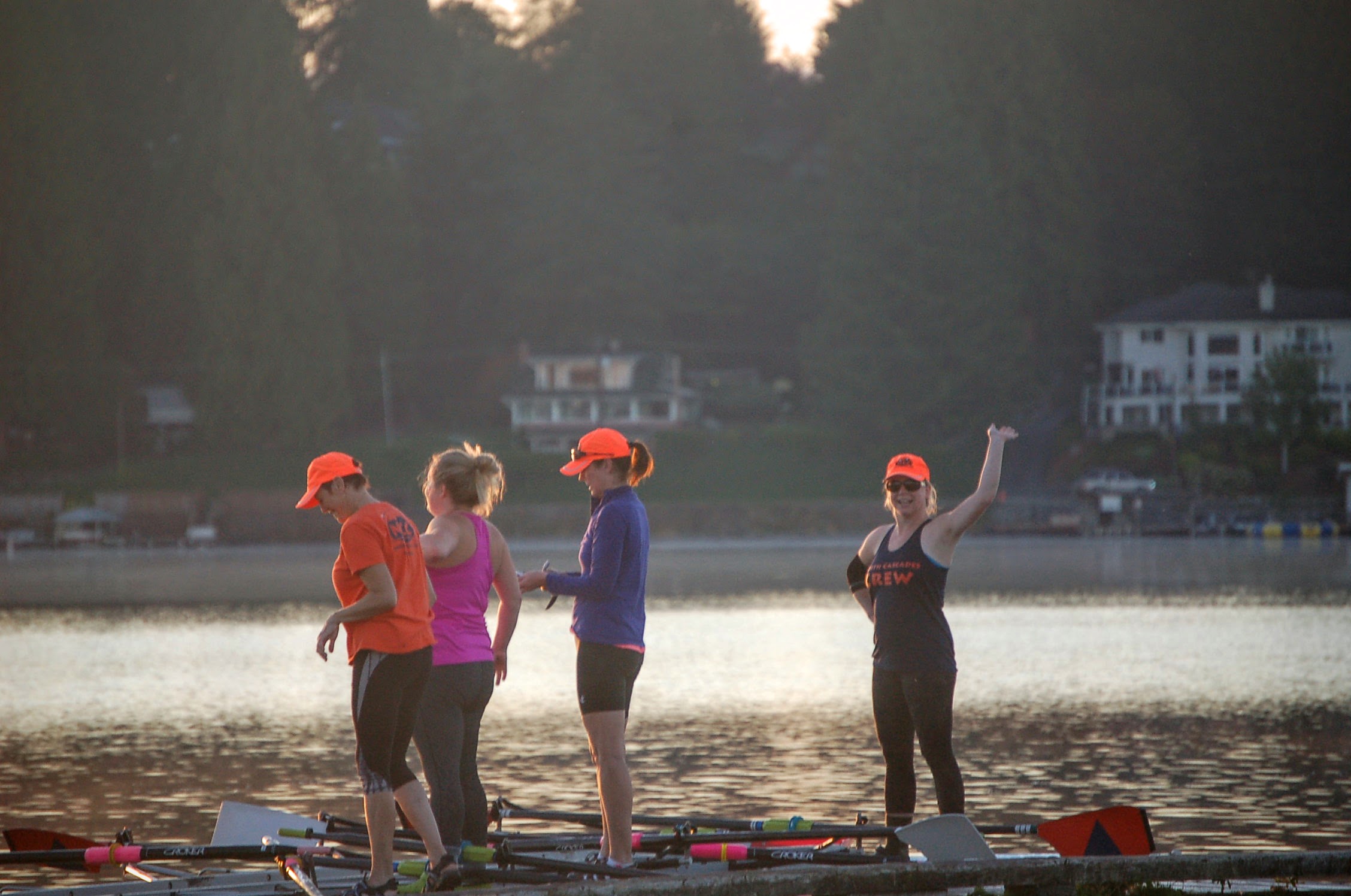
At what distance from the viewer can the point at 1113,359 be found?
8612 centimetres

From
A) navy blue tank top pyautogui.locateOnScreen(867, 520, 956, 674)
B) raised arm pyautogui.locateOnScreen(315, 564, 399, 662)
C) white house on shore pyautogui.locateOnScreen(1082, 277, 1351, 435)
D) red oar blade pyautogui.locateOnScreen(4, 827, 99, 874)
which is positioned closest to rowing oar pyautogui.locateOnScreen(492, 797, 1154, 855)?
navy blue tank top pyautogui.locateOnScreen(867, 520, 956, 674)

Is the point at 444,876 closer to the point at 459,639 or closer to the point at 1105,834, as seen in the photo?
the point at 459,639

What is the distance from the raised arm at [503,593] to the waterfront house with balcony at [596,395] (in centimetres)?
7970

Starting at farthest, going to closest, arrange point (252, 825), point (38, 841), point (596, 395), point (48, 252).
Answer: point (596, 395) → point (48, 252) → point (252, 825) → point (38, 841)

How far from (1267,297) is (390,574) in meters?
84.9

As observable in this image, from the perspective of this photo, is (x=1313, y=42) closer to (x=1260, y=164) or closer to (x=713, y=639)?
(x=1260, y=164)

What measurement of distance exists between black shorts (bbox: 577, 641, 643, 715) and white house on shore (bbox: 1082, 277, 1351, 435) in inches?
3094

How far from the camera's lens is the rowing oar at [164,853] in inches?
305

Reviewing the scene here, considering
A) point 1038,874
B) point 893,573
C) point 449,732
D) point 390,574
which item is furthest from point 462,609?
point 1038,874

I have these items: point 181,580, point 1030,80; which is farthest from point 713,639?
point 1030,80

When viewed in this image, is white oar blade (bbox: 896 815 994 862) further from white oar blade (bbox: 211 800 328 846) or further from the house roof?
the house roof

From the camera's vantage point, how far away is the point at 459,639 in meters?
7.84

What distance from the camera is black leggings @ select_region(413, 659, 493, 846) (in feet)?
25.4

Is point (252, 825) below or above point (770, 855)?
below
